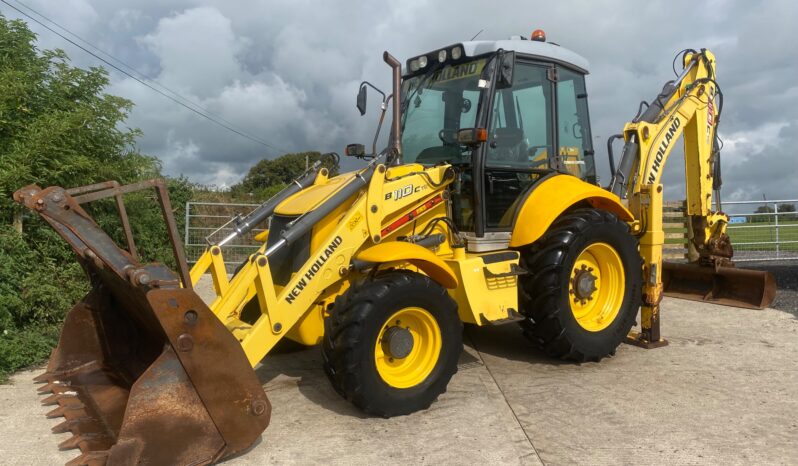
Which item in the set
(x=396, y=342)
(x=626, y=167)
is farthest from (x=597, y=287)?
(x=396, y=342)

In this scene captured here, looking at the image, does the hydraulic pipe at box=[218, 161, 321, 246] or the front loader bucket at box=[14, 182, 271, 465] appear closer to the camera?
the front loader bucket at box=[14, 182, 271, 465]

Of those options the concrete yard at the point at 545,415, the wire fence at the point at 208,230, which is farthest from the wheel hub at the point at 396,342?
the wire fence at the point at 208,230

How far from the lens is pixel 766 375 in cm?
497

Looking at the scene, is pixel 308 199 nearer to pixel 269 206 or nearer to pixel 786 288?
pixel 269 206

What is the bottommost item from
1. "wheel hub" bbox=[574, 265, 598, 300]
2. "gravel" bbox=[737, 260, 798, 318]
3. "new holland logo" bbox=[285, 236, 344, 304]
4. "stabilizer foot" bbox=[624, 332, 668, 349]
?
"stabilizer foot" bbox=[624, 332, 668, 349]

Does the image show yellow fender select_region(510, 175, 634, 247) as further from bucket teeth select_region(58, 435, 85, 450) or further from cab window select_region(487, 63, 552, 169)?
bucket teeth select_region(58, 435, 85, 450)

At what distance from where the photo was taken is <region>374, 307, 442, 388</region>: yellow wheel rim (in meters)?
4.07

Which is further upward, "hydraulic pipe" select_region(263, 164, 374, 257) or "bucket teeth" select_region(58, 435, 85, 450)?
"hydraulic pipe" select_region(263, 164, 374, 257)

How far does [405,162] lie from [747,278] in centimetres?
483

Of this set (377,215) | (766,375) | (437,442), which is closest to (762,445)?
(766,375)

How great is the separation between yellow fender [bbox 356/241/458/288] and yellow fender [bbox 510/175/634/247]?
2.84ft

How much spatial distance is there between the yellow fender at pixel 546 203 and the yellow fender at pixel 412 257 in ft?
2.84

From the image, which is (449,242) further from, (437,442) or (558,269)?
(437,442)

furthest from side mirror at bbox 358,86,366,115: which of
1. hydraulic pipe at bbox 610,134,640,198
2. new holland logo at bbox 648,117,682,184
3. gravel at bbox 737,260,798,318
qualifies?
gravel at bbox 737,260,798,318
